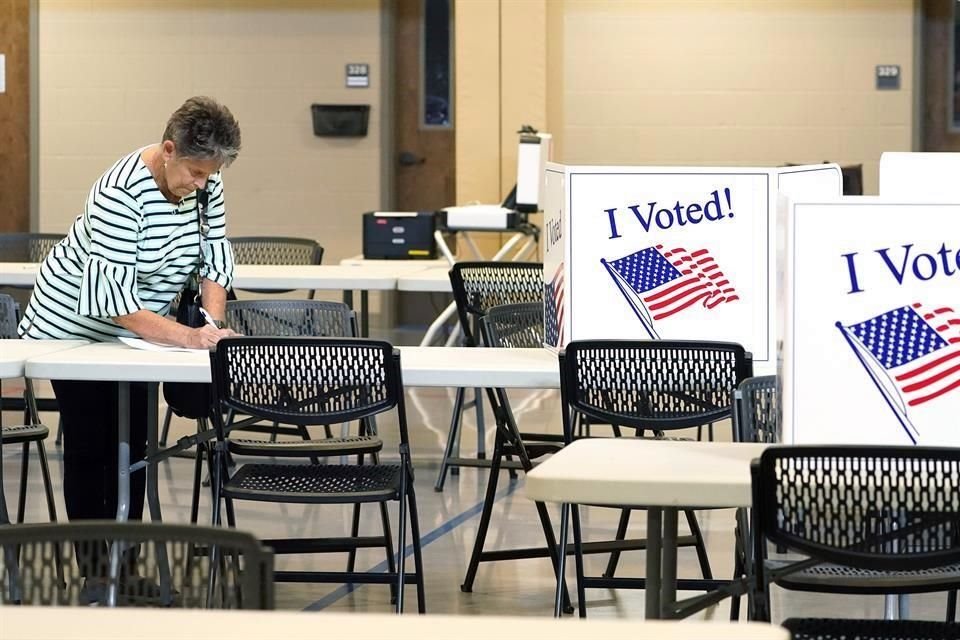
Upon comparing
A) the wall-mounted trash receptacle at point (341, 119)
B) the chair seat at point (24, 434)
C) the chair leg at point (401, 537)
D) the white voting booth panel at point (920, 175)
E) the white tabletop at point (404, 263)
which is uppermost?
the wall-mounted trash receptacle at point (341, 119)

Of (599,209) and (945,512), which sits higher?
(599,209)

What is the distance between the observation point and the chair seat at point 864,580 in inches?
103

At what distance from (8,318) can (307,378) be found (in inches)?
54.8

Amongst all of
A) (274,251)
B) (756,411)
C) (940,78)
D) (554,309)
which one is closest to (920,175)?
(756,411)

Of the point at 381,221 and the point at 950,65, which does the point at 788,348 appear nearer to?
the point at 381,221

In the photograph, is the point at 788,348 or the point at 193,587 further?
the point at 788,348

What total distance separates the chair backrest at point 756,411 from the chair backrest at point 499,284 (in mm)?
2546

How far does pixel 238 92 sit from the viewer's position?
9.43m

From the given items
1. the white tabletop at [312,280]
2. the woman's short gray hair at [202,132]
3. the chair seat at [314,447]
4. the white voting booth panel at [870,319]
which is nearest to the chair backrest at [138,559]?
the white voting booth panel at [870,319]

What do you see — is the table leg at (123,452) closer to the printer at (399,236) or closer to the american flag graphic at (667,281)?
the american flag graphic at (667,281)

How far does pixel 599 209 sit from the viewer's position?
349cm

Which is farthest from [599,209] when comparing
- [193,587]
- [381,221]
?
[381,221]

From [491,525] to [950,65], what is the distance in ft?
17.5

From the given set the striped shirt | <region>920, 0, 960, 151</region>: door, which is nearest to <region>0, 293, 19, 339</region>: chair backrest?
the striped shirt
